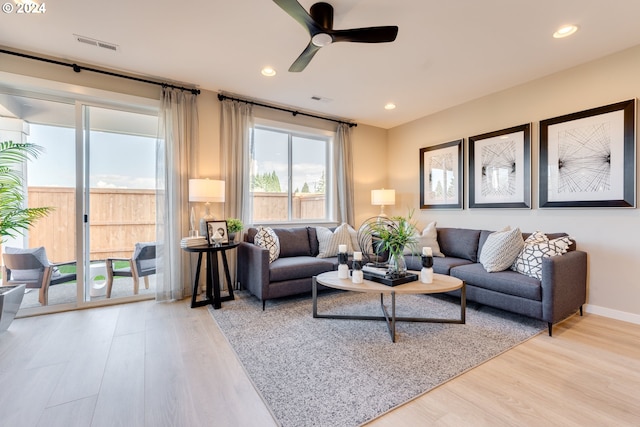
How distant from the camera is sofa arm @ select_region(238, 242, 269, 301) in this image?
3051 mm

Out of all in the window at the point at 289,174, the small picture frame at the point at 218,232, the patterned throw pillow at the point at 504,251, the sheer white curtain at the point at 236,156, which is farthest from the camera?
the window at the point at 289,174

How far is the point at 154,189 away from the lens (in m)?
3.54

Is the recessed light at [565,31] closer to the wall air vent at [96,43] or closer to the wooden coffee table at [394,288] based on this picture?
the wooden coffee table at [394,288]

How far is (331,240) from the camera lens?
3936 millimetres

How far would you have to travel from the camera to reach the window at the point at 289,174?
4.34 m

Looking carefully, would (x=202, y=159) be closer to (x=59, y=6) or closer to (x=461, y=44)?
(x=59, y=6)

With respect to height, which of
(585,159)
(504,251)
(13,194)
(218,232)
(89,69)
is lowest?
(504,251)

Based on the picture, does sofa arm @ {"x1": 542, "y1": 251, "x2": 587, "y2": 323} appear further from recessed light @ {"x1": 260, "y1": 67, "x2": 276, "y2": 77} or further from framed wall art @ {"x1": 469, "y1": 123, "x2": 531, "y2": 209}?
recessed light @ {"x1": 260, "y1": 67, "x2": 276, "y2": 77}

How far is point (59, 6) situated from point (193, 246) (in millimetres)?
2289

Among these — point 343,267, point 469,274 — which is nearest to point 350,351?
point 343,267

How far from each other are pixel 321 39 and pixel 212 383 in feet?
8.29

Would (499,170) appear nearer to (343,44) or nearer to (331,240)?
(331,240)

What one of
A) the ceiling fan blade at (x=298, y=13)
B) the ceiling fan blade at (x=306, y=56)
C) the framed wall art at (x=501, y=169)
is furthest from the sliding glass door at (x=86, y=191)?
the framed wall art at (x=501, y=169)

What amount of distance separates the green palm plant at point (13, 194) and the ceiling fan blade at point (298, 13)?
291cm
